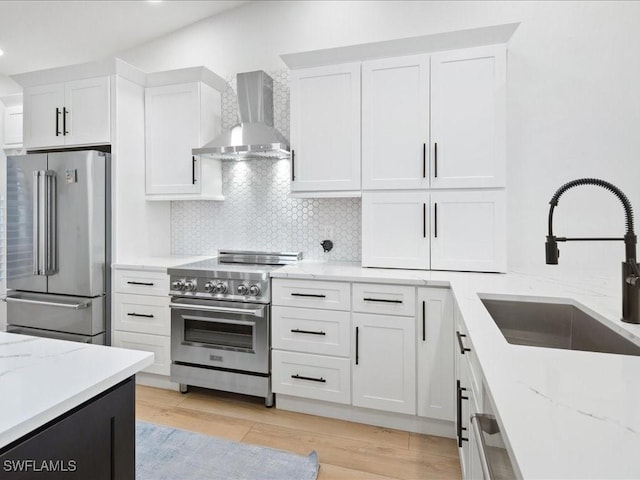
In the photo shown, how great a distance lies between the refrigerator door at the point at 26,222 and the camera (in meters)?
3.01

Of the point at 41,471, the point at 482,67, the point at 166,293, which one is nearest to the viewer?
the point at 41,471

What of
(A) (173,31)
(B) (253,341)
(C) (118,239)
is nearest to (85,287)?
(C) (118,239)

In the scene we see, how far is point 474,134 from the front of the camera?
240cm

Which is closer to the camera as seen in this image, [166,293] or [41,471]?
[41,471]

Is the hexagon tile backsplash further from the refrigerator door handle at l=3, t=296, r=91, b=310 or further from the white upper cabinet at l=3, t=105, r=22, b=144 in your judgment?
the white upper cabinet at l=3, t=105, r=22, b=144

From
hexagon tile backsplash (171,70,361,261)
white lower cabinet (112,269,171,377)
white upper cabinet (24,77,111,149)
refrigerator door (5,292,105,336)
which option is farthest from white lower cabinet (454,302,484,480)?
white upper cabinet (24,77,111,149)

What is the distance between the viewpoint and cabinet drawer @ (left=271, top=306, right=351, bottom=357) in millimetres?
2412

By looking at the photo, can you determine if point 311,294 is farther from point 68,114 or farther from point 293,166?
point 68,114

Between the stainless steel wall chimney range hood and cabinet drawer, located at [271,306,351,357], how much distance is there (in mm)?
1234

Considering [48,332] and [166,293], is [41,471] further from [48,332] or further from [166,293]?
[48,332]

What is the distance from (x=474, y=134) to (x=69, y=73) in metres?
3.22

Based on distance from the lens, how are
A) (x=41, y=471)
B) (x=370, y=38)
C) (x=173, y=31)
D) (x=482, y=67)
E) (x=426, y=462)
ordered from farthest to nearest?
(x=173, y=31) < (x=370, y=38) < (x=482, y=67) < (x=426, y=462) < (x=41, y=471)

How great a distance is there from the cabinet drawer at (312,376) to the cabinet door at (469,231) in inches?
36.3

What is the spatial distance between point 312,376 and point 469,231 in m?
1.40
